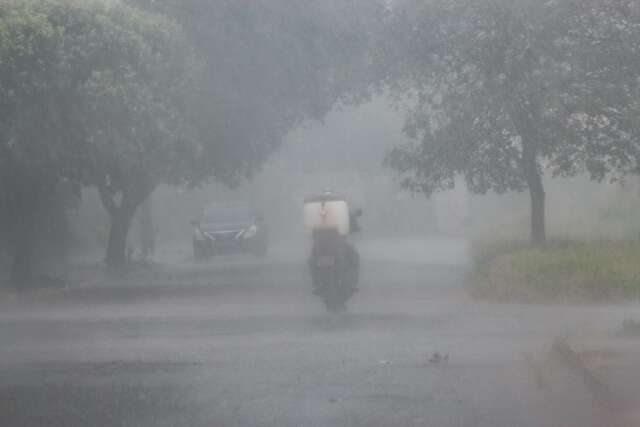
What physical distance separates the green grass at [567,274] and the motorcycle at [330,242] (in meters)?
2.86

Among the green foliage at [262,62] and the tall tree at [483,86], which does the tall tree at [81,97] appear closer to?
the green foliage at [262,62]

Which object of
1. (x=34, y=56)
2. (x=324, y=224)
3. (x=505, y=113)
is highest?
(x=34, y=56)

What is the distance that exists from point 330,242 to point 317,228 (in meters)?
0.28

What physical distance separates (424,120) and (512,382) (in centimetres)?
1119

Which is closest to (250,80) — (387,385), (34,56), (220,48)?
(220,48)

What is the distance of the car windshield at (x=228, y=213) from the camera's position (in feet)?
106

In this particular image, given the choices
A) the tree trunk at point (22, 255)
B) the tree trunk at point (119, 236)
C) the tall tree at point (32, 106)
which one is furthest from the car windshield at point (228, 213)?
the tall tree at point (32, 106)

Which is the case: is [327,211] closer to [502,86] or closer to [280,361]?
[280,361]

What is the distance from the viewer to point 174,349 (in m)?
11.7

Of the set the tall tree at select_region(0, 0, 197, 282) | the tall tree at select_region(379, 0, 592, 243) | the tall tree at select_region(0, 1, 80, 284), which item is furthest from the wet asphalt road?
the tall tree at select_region(0, 0, 197, 282)

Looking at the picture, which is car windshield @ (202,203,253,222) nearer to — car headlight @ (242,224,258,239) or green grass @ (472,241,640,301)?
car headlight @ (242,224,258,239)

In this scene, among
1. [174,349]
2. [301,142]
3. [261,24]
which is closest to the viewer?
[174,349]

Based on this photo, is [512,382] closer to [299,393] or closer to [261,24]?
[299,393]

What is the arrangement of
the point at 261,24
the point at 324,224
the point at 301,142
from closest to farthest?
1. the point at 324,224
2. the point at 261,24
3. the point at 301,142
